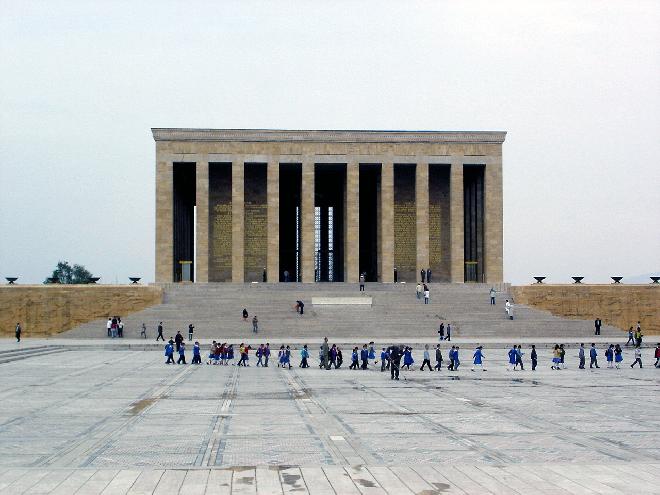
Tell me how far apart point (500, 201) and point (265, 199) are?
1793 centimetres

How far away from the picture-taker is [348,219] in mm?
61344

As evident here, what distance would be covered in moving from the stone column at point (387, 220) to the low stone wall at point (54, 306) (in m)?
19.6

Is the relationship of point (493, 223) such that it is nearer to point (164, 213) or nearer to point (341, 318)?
point (341, 318)

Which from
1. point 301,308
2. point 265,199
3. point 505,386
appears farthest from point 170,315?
point 505,386

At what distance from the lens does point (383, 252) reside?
61.8 meters

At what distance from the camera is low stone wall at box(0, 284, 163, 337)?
51062mm

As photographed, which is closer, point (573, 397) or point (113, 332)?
point (573, 397)

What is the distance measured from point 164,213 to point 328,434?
47.8 m

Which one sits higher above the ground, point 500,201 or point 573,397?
point 500,201

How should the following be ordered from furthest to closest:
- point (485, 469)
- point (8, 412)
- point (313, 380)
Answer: point (313, 380) → point (8, 412) → point (485, 469)

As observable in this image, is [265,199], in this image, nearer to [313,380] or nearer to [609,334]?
[609,334]

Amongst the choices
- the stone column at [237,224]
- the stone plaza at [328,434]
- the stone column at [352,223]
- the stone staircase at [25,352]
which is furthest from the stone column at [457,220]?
the stone plaza at [328,434]

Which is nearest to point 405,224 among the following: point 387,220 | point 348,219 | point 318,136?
point 387,220

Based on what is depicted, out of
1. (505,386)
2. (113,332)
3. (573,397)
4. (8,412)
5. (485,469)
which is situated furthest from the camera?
(113,332)
